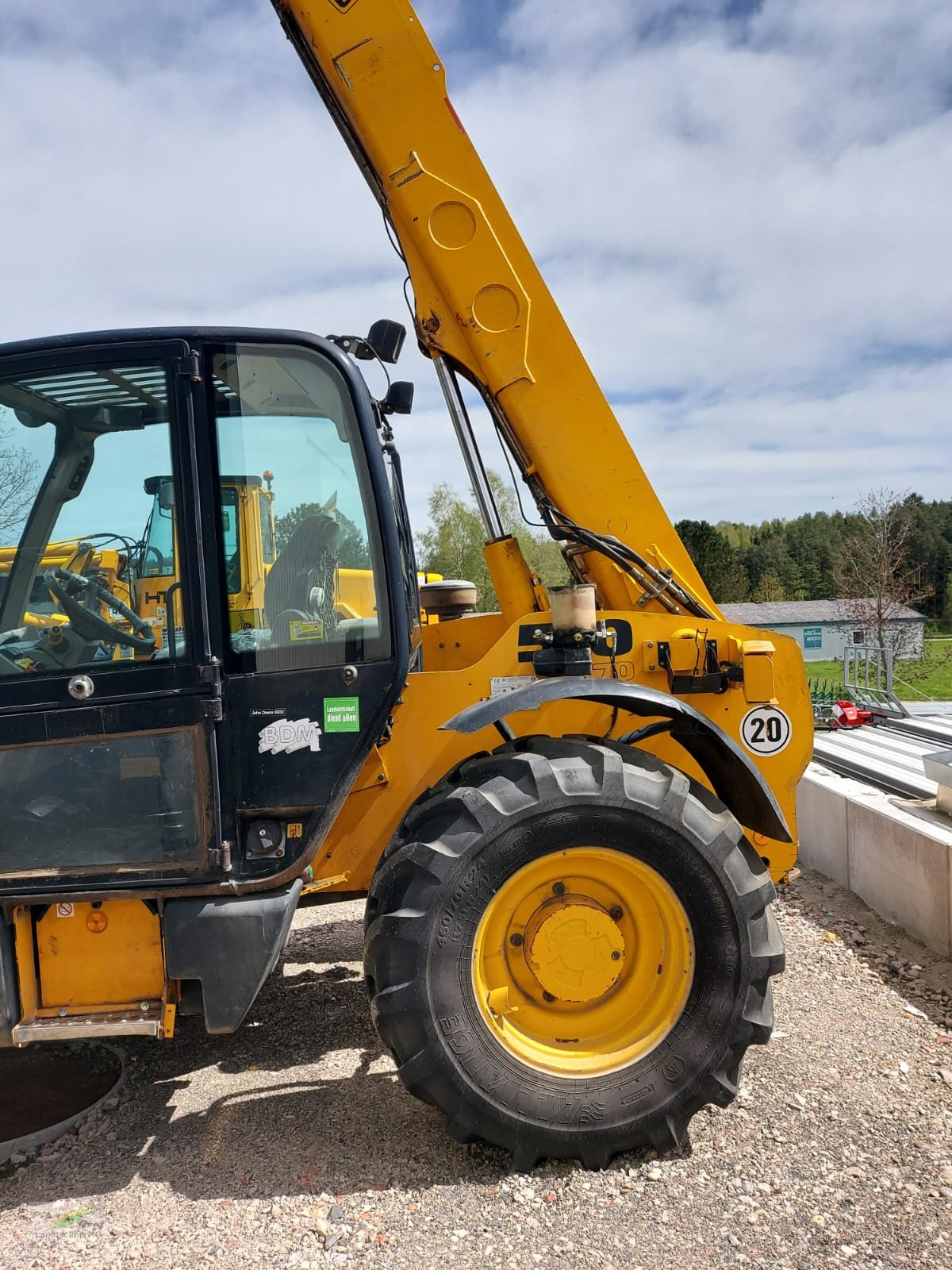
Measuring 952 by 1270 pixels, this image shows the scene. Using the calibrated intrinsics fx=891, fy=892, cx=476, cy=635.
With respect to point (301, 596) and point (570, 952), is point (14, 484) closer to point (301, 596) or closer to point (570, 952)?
point (301, 596)

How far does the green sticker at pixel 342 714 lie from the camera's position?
2.92 meters

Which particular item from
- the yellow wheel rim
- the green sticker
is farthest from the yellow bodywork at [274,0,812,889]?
the yellow wheel rim

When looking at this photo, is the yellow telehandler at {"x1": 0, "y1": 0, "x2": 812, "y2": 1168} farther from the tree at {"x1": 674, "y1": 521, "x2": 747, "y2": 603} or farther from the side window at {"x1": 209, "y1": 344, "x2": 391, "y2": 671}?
the tree at {"x1": 674, "y1": 521, "x2": 747, "y2": 603}

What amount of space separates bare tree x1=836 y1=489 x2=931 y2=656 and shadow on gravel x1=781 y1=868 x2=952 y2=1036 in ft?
54.8

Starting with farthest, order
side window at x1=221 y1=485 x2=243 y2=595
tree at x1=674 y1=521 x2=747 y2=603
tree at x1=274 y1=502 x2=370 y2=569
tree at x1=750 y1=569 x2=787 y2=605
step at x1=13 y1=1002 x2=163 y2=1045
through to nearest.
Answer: tree at x1=750 y1=569 x2=787 y2=605, tree at x1=674 y1=521 x2=747 y2=603, tree at x1=274 y1=502 x2=370 y2=569, side window at x1=221 y1=485 x2=243 y2=595, step at x1=13 y1=1002 x2=163 y2=1045

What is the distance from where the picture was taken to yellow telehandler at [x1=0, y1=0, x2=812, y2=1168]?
9.10ft

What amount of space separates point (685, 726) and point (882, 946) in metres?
2.11

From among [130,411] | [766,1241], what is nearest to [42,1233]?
[766,1241]

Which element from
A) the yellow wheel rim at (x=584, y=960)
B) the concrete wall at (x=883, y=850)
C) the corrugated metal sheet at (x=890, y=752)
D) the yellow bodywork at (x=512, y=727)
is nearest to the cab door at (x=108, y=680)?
the yellow bodywork at (x=512, y=727)

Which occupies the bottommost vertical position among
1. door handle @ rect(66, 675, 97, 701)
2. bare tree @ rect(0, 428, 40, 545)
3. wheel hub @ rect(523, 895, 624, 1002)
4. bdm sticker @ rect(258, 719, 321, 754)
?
wheel hub @ rect(523, 895, 624, 1002)

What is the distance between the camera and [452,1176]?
275 centimetres

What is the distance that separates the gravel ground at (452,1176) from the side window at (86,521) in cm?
162

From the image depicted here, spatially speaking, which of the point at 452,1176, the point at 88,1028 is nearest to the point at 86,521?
the point at 88,1028

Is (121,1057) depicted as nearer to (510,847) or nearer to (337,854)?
(337,854)
